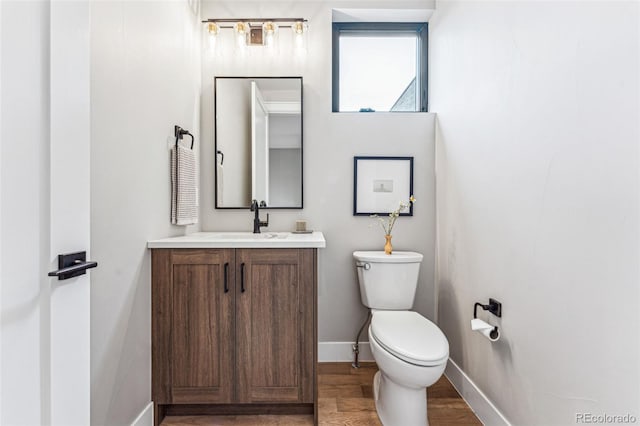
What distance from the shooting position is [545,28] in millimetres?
1288

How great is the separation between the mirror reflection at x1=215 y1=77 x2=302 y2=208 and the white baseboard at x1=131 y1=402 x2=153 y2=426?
49.4 inches

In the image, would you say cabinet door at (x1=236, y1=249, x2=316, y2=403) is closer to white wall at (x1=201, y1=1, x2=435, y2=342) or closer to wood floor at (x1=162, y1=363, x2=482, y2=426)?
wood floor at (x1=162, y1=363, x2=482, y2=426)

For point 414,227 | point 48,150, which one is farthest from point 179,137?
point 414,227

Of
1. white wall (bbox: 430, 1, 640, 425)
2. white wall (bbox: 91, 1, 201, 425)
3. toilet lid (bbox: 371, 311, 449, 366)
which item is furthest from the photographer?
toilet lid (bbox: 371, 311, 449, 366)

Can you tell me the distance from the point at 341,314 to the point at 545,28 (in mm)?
1939

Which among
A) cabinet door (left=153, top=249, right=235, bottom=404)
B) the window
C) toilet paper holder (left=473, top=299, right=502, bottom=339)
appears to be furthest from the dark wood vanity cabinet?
the window

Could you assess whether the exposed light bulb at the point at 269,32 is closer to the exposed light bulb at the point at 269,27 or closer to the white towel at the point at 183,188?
the exposed light bulb at the point at 269,27

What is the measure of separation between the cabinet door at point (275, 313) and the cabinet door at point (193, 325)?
7cm

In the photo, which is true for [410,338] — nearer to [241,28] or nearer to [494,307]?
[494,307]

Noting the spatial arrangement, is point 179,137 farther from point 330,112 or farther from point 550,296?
point 550,296

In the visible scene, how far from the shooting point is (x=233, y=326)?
168 centimetres

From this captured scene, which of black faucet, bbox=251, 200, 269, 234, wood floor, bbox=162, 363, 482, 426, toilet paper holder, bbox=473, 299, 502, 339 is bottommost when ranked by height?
wood floor, bbox=162, 363, 482, 426

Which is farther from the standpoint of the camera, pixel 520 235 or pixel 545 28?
pixel 520 235

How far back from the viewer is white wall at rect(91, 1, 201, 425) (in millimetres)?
1235
